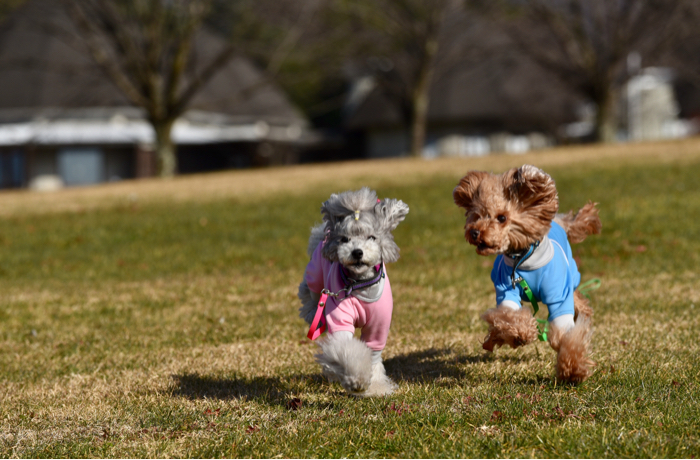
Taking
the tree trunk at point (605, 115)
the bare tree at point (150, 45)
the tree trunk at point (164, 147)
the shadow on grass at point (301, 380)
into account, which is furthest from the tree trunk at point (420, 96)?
the shadow on grass at point (301, 380)

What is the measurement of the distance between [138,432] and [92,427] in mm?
362

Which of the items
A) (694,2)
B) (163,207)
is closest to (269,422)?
(163,207)

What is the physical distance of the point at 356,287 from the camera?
4.68 metres

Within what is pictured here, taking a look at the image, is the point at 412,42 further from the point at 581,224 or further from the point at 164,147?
the point at 581,224

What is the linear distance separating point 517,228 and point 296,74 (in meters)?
28.1

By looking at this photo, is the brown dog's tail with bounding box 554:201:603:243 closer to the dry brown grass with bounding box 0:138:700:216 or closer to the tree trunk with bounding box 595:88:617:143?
the dry brown grass with bounding box 0:138:700:216

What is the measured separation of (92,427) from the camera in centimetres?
455

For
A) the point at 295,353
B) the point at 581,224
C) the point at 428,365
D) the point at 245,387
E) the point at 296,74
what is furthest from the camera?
the point at 296,74

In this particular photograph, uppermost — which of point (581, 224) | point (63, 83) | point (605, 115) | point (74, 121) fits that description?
point (63, 83)

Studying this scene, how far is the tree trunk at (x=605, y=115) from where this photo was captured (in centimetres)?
3634

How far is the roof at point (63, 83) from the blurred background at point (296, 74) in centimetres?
9

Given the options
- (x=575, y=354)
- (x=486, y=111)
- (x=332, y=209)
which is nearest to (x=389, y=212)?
(x=332, y=209)

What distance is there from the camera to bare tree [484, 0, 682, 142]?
3394 cm

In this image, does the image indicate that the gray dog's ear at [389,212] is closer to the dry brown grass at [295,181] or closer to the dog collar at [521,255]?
the dog collar at [521,255]
